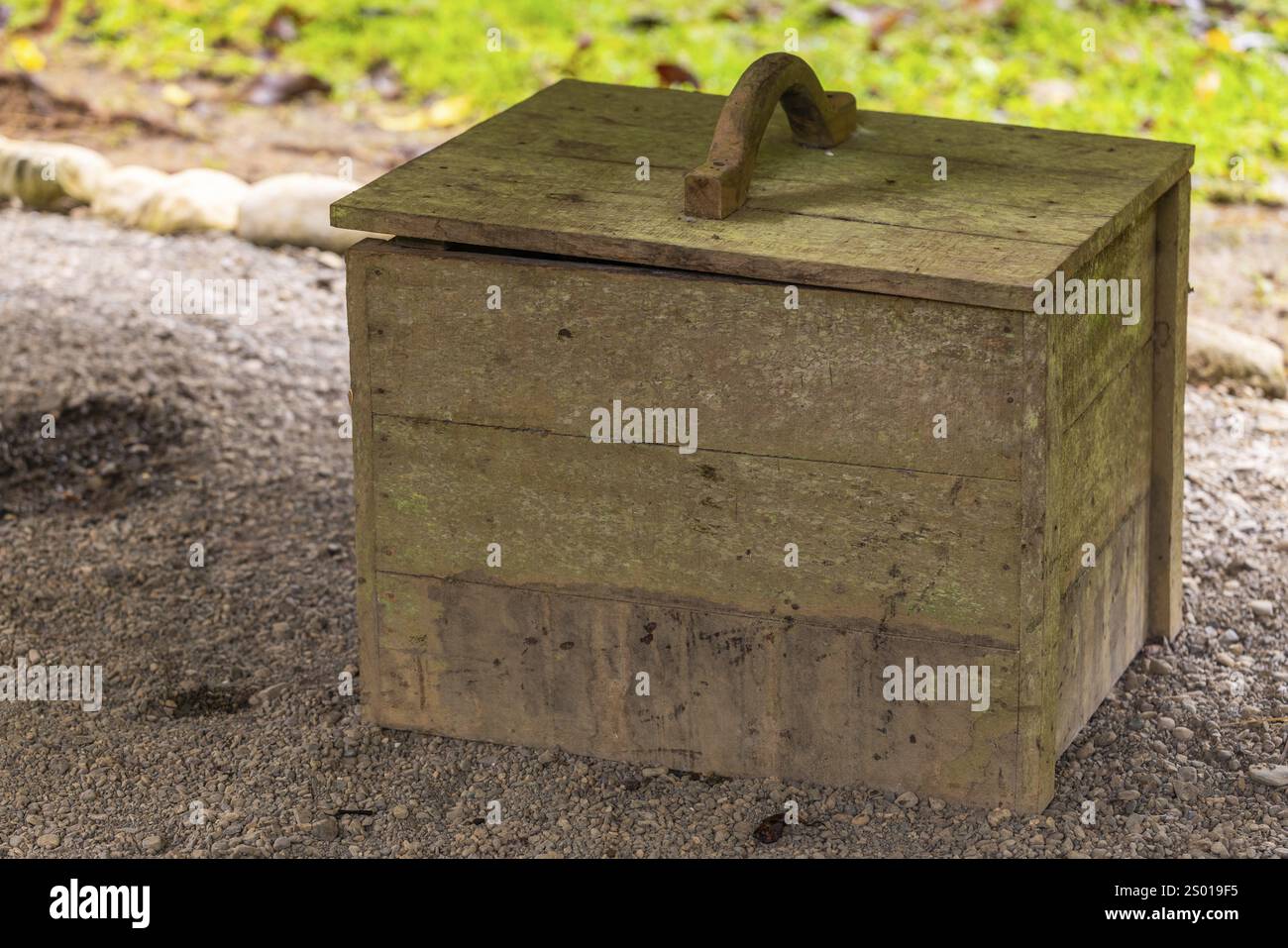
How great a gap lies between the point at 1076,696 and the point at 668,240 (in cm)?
104

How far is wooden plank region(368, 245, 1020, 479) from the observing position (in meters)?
2.84

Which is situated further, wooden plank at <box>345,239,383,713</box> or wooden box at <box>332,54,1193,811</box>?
wooden plank at <box>345,239,383,713</box>

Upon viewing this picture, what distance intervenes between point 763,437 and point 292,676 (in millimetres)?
1113

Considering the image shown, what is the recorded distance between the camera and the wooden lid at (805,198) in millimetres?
2863

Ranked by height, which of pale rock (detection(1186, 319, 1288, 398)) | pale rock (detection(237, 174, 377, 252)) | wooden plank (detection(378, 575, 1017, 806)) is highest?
pale rock (detection(237, 174, 377, 252))

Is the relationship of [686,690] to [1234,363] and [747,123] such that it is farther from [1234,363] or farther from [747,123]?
[1234,363]

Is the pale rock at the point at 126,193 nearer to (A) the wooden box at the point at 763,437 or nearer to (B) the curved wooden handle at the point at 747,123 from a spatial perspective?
(A) the wooden box at the point at 763,437

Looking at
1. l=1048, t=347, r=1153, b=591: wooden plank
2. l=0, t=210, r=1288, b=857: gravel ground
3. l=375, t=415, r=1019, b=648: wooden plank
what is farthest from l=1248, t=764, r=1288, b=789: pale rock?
l=375, t=415, r=1019, b=648: wooden plank

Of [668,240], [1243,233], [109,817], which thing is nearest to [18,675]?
[109,817]

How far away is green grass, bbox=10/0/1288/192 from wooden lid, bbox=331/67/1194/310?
2970mm

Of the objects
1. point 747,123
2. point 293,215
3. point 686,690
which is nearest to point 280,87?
point 293,215

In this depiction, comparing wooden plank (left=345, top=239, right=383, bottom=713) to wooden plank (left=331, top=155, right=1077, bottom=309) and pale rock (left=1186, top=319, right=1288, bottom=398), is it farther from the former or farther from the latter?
pale rock (left=1186, top=319, right=1288, bottom=398)

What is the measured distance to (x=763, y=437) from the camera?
297 cm

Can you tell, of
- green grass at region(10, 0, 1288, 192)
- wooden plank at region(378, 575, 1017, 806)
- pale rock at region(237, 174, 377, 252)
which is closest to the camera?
wooden plank at region(378, 575, 1017, 806)
